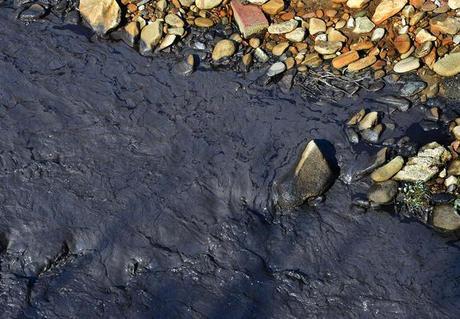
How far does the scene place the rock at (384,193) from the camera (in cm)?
435

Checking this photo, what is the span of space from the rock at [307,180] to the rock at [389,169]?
13.1 inches

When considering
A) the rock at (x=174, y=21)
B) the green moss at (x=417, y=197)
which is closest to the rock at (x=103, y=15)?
the rock at (x=174, y=21)

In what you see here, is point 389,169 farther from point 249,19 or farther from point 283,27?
point 249,19

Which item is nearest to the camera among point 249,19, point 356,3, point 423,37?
point 423,37

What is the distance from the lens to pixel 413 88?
480 cm

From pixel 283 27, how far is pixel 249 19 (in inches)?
Result: 11.9

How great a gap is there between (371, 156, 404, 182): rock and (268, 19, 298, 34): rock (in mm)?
1485

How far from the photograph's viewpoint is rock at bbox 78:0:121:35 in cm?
541

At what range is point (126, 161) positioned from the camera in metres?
4.74

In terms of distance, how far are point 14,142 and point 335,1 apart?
9.44ft

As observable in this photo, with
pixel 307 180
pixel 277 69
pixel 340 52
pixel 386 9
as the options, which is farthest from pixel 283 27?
pixel 307 180

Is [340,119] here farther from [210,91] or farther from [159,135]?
[159,135]

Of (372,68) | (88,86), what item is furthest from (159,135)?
(372,68)

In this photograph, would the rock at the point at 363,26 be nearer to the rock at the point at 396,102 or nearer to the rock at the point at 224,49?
the rock at the point at 396,102
